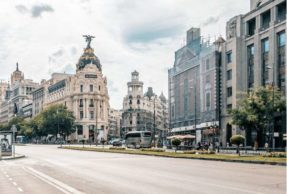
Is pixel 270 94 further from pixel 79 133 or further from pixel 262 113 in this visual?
pixel 79 133

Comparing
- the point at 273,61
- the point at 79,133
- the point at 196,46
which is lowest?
the point at 79,133

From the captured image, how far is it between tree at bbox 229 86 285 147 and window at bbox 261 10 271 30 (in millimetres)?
12331

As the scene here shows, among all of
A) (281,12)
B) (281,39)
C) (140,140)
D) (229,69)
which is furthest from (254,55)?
(140,140)

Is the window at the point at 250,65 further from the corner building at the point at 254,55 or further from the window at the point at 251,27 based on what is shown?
the window at the point at 251,27

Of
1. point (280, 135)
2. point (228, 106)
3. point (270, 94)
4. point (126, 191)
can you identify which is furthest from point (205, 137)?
point (126, 191)

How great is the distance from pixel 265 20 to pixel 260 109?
18.4 m

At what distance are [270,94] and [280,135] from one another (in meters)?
8.45

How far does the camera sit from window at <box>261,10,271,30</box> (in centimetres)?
7106

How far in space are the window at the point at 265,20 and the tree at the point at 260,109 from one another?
12.3m

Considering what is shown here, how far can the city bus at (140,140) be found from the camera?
82812mm

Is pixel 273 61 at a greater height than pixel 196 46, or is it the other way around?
pixel 196 46

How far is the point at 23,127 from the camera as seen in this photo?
543 ft

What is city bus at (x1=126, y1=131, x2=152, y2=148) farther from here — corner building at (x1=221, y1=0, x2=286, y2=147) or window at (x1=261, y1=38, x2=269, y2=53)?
window at (x1=261, y1=38, x2=269, y2=53)

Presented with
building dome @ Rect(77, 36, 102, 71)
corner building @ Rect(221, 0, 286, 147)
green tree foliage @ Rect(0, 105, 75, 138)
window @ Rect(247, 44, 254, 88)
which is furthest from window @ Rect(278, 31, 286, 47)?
building dome @ Rect(77, 36, 102, 71)
